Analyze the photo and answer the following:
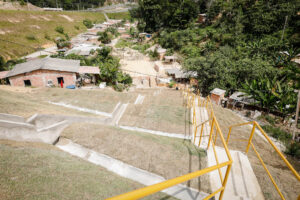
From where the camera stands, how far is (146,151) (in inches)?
222

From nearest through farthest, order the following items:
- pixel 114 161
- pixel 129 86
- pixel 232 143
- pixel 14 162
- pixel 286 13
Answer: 1. pixel 14 162
2. pixel 114 161
3. pixel 232 143
4. pixel 129 86
5. pixel 286 13

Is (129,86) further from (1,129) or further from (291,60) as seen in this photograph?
(291,60)

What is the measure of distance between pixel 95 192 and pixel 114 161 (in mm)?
1815

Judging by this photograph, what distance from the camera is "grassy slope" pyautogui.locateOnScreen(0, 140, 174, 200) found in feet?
10.5

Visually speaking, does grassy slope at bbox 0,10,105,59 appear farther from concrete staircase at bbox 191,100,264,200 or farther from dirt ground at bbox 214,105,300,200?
concrete staircase at bbox 191,100,264,200

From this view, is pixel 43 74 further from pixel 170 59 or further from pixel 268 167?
pixel 170 59

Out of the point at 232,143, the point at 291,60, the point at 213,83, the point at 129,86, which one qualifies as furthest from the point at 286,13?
the point at 232,143

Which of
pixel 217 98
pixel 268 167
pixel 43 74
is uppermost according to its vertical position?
pixel 43 74

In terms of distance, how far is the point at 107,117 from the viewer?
9336mm

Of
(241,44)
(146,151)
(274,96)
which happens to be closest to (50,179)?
(146,151)

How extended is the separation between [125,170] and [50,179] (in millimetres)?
2078

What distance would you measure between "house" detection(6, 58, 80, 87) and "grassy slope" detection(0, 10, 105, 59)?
17361mm

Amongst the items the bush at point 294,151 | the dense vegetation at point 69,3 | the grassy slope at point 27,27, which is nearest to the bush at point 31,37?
the grassy slope at point 27,27

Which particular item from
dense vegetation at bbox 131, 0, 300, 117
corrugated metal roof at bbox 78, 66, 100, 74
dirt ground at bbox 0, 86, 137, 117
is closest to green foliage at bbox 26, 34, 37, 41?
corrugated metal roof at bbox 78, 66, 100, 74
